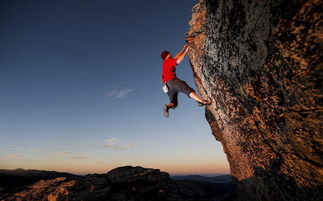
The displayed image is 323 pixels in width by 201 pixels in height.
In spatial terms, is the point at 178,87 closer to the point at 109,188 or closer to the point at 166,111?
the point at 166,111

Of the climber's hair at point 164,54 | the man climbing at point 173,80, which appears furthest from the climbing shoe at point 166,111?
the climber's hair at point 164,54

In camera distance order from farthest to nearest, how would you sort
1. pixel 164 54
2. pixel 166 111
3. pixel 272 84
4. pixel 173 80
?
pixel 166 111 → pixel 164 54 → pixel 173 80 → pixel 272 84

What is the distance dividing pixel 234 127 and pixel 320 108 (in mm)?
4566

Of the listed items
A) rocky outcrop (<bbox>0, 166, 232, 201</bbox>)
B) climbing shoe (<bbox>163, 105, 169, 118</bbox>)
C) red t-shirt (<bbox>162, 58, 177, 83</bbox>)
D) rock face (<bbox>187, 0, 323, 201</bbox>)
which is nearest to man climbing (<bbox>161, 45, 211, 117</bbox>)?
red t-shirt (<bbox>162, 58, 177, 83</bbox>)

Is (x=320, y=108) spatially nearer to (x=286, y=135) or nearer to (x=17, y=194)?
(x=286, y=135)

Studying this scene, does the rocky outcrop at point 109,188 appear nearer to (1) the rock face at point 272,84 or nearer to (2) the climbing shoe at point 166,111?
(2) the climbing shoe at point 166,111

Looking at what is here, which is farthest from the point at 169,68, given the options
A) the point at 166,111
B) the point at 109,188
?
the point at 109,188

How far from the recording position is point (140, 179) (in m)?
14.2

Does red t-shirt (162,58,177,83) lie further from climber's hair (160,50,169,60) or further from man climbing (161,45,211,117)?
climber's hair (160,50,169,60)

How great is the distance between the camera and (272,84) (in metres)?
4.37

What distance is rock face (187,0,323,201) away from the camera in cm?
325

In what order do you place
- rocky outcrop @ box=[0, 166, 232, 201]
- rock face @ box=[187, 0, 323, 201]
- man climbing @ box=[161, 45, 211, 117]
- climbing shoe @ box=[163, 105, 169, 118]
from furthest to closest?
rocky outcrop @ box=[0, 166, 232, 201] → climbing shoe @ box=[163, 105, 169, 118] → man climbing @ box=[161, 45, 211, 117] → rock face @ box=[187, 0, 323, 201]

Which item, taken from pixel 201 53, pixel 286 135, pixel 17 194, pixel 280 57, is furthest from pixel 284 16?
pixel 17 194

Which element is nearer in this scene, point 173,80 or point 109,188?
point 173,80
